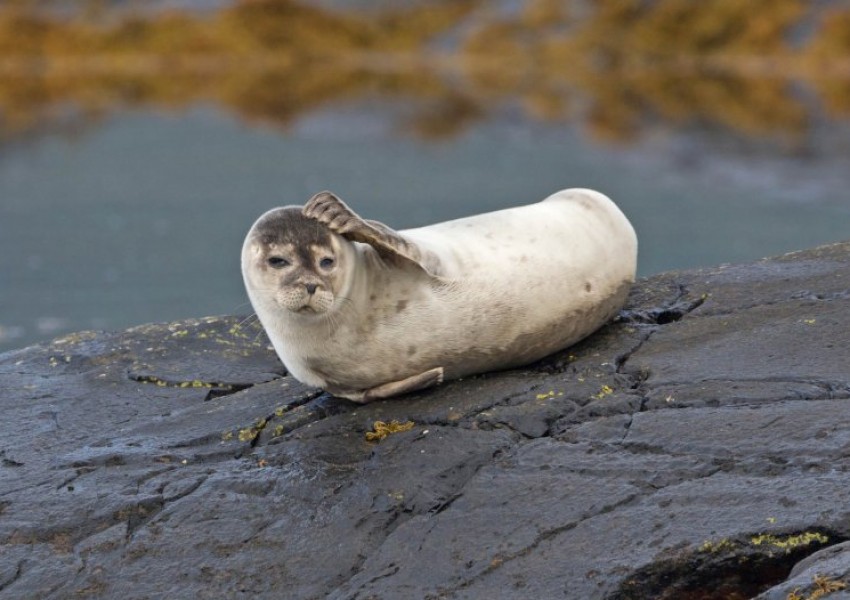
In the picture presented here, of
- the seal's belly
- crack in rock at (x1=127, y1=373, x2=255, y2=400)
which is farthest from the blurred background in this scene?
the seal's belly

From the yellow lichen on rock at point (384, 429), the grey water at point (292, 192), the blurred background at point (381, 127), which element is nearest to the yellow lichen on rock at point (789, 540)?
the yellow lichen on rock at point (384, 429)

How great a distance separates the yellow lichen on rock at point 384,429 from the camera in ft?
17.5

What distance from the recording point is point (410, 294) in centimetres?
555

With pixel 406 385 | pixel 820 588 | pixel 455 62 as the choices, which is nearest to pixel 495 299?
pixel 406 385

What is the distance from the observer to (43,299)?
531 inches

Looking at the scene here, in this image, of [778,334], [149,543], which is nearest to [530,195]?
[778,334]

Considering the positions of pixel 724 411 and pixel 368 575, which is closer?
pixel 368 575

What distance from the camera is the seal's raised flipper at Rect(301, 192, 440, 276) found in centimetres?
528

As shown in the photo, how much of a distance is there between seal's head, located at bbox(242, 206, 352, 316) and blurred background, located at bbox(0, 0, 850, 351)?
12.9ft

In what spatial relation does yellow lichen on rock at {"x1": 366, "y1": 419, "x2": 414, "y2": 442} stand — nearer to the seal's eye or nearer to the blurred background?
the seal's eye

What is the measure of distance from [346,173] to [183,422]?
13690 mm

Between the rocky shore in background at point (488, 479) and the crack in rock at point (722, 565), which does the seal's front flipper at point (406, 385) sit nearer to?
the rocky shore in background at point (488, 479)

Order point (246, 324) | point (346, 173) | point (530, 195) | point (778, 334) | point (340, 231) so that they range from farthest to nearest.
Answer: point (346, 173), point (530, 195), point (246, 324), point (778, 334), point (340, 231)

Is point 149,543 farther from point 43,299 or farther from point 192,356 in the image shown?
point 43,299
